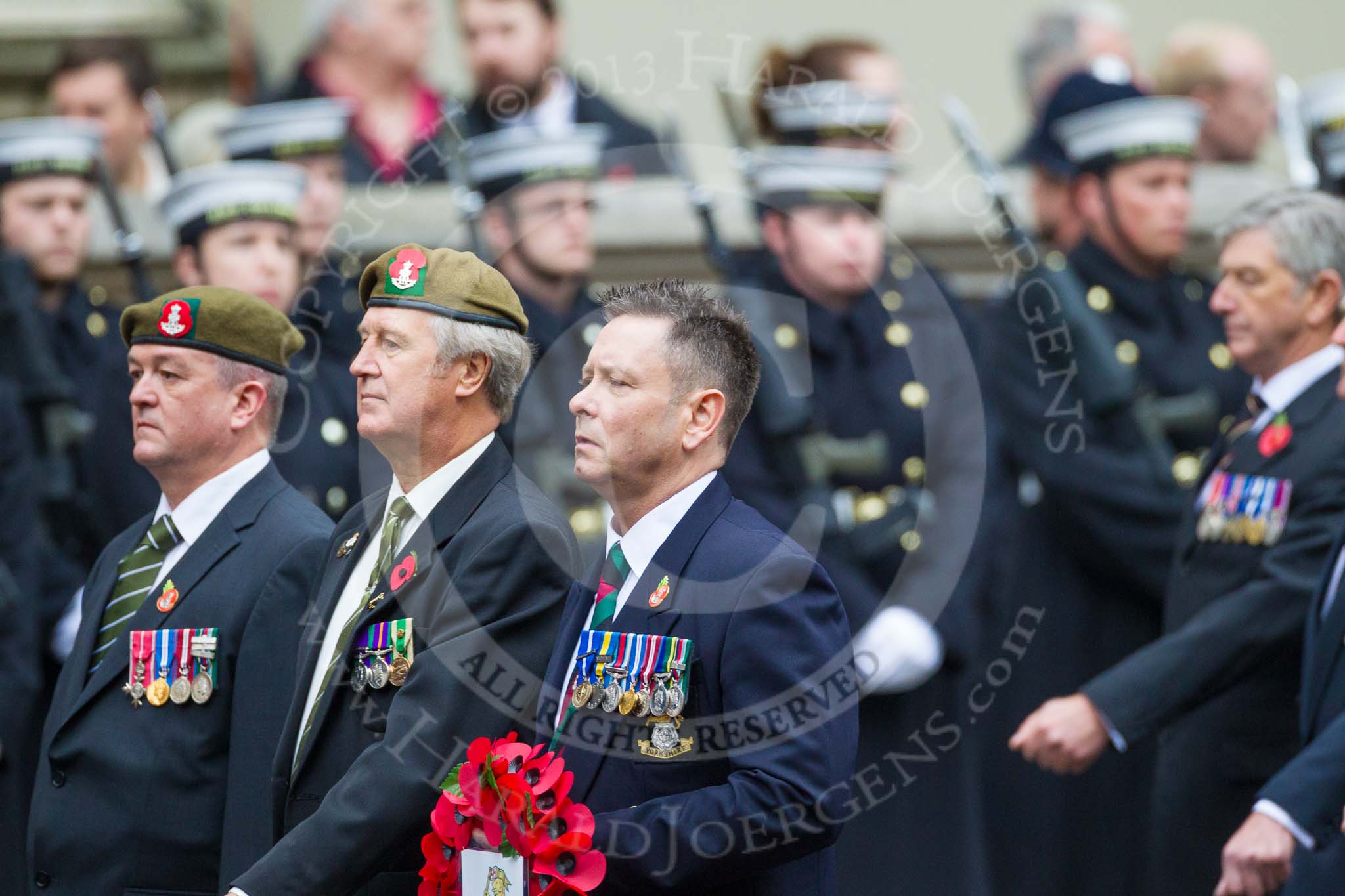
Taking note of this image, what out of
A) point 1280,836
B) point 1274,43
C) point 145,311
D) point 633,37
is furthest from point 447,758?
point 1274,43

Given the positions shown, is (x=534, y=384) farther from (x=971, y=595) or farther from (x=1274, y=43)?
(x=1274, y=43)

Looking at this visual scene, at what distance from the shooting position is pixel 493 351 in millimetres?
3820

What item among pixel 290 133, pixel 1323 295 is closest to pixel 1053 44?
pixel 290 133

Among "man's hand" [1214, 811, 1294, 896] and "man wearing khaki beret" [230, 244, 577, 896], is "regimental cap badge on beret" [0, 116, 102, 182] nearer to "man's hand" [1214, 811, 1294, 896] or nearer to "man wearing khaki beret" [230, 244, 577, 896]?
"man wearing khaki beret" [230, 244, 577, 896]

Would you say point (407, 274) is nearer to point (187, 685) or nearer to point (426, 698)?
point (426, 698)

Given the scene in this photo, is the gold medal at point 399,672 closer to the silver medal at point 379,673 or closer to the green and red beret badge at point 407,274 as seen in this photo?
the silver medal at point 379,673

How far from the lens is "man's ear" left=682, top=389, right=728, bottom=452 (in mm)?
3525

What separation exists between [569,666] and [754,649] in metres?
0.37

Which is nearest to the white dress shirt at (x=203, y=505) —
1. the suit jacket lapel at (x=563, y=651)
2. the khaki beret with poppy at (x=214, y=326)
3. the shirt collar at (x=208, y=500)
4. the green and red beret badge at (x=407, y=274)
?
Result: the shirt collar at (x=208, y=500)

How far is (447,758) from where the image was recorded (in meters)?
3.55

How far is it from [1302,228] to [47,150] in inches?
152

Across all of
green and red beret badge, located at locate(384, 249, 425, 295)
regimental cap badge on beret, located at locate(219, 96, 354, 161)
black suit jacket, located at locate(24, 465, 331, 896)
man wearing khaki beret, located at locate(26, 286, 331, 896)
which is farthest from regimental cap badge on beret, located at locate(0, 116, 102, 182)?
green and red beret badge, located at locate(384, 249, 425, 295)

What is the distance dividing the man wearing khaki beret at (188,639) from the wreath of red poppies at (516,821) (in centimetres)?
61

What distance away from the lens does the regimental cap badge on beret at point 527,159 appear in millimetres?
6203
